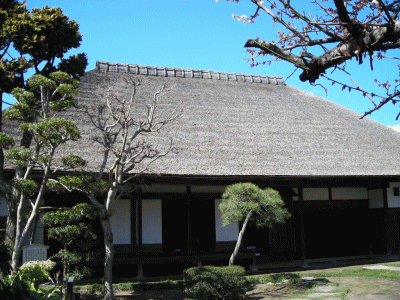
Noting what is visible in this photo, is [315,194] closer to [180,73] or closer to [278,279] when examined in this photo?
[278,279]

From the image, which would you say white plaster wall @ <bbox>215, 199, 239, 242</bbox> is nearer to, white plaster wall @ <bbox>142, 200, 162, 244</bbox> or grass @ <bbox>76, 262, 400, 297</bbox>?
white plaster wall @ <bbox>142, 200, 162, 244</bbox>

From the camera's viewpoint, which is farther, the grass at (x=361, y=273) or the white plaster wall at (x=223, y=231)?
the white plaster wall at (x=223, y=231)

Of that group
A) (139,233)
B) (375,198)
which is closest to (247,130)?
(375,198)

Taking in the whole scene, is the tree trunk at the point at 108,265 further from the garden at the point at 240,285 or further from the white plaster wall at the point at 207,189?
the white plaster wall at the point at 207,189

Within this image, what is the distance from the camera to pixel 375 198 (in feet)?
50.1

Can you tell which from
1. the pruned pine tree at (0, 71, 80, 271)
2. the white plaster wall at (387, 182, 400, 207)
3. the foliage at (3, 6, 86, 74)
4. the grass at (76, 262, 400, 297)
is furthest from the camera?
the white plaster wall at (387, 182, 400, 207)

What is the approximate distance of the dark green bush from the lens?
324 inches

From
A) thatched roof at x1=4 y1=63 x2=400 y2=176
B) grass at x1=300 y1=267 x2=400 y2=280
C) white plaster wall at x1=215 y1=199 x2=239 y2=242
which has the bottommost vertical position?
grass at x1=300 y1=267 x2=400 y2=280

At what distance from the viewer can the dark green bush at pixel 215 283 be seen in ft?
27.0

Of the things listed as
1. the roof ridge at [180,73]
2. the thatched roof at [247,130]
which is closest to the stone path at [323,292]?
the thatched roof at [247,130]

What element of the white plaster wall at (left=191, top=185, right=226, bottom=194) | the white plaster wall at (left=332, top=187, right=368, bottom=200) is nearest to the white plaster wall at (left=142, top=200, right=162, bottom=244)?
the white plaster wall at (left=191, top=185, right=226, bottom=194)

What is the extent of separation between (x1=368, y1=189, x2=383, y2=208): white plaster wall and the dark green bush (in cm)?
817

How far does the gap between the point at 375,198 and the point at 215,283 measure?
363 inches

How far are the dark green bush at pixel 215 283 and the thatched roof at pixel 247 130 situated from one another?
341cm
